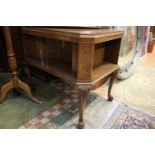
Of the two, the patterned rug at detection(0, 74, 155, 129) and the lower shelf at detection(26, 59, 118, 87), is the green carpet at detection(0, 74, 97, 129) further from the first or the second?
the lower shelf at detection(26, 59, 118, 87)

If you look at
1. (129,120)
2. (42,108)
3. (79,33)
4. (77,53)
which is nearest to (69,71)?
(77,53)

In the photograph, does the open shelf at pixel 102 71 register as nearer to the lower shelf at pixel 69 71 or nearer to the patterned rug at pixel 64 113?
the lower shelf at pixel 69 71

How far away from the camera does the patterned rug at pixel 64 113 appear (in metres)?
1.16

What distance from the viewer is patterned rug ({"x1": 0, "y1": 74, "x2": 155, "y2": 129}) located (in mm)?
1162

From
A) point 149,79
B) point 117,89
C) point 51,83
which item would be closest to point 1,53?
point 51,83

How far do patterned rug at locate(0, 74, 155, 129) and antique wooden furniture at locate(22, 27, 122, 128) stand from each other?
0.47 feet

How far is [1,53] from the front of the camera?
6.01 ft

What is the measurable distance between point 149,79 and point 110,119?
111cm

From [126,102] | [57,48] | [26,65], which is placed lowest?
[126,102]

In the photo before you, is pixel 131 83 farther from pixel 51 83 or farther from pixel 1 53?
pixel 1 53

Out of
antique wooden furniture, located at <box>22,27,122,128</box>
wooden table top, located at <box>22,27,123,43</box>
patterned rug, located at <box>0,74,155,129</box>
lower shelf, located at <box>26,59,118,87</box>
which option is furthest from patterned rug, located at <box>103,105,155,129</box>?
wooden table top, located at <box>22,27,123,43</box>

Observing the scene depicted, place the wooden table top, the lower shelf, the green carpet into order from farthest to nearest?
the green carpet → the lower shelf → the wooden table top

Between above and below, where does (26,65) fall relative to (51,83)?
above

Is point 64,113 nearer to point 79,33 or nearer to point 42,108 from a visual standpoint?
point 42,108
